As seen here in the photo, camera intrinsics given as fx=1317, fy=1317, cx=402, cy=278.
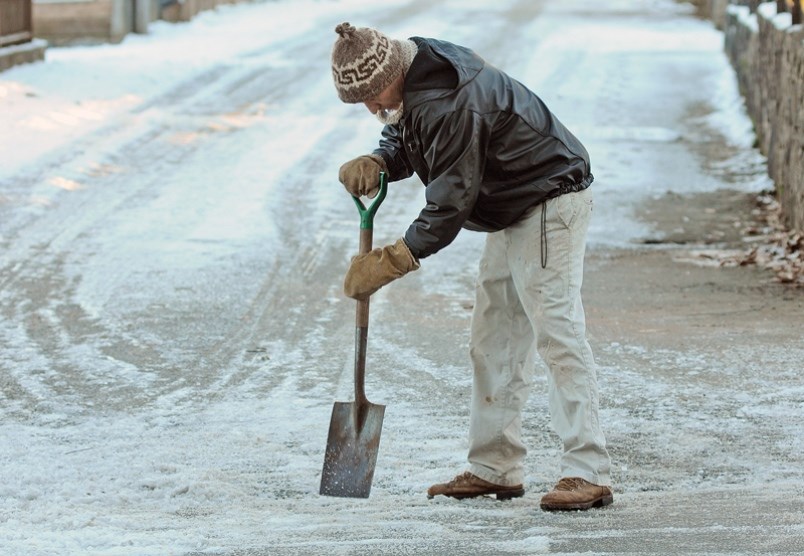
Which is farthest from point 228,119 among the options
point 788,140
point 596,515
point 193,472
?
point 596,515

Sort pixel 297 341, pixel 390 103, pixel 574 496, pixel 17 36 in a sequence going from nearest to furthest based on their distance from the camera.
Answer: pixel 390 103 → pixel 574 496 → pixel 297 341 → pixel 17 36

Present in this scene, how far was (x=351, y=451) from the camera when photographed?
4.71 meters

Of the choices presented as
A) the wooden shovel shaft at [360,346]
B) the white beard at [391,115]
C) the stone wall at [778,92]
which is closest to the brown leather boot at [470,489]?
the wooden shovel shaft at [360,346]

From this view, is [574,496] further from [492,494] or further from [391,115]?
[391,115]

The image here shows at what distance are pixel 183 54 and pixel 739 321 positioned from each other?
1148 centimetres

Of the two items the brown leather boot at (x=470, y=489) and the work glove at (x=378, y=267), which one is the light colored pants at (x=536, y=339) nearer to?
the brown leather boot at (x=470, y=489)

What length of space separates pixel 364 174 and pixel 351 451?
0.99 metres

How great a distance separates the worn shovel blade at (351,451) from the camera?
4.62 meters

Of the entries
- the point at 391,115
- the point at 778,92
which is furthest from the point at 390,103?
the point at 778,92

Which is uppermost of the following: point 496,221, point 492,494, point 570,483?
point 496,221

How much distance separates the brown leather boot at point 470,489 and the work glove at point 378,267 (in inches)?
32.2

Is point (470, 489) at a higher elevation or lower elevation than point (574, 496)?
lower

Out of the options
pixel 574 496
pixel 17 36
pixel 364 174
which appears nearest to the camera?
pixel 574 496

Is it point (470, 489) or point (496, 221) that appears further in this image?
point (470, 489)
